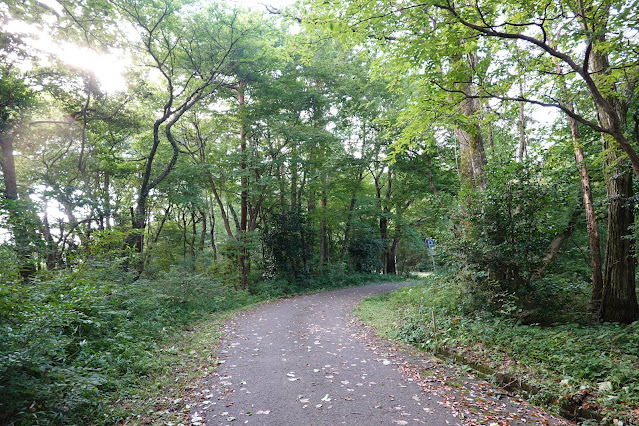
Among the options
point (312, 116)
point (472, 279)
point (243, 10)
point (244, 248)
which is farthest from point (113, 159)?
point (472, 279)

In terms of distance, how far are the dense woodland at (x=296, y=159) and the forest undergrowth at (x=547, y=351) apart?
1.85ft

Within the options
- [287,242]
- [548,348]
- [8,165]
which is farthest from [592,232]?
[8,165]

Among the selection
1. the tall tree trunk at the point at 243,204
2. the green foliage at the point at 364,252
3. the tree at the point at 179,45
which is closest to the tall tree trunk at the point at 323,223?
the green foliage at the point at 364,252

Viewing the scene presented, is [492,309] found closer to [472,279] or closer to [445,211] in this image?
[472,279]

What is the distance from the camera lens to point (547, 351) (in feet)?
16.4

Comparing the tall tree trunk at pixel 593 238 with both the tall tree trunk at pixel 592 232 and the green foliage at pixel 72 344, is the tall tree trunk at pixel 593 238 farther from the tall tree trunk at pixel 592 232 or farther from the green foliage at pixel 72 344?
the green foliage at pixel 72 344

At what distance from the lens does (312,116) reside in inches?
739

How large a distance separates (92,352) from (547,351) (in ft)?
23.4

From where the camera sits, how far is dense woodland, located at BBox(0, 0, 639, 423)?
4684mm

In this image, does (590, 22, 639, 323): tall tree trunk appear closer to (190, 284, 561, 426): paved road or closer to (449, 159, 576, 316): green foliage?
(449, 159, 576, 316): green foliage

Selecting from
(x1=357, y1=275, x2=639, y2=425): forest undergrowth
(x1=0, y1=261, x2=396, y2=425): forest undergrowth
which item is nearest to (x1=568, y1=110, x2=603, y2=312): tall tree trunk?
(x1=357, y1=275, x2=639, y2=425): forest undergrowth

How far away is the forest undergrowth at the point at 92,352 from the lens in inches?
136

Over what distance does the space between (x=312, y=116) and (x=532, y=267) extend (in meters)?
14.6

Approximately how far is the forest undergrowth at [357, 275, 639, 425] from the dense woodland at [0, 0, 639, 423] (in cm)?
56
